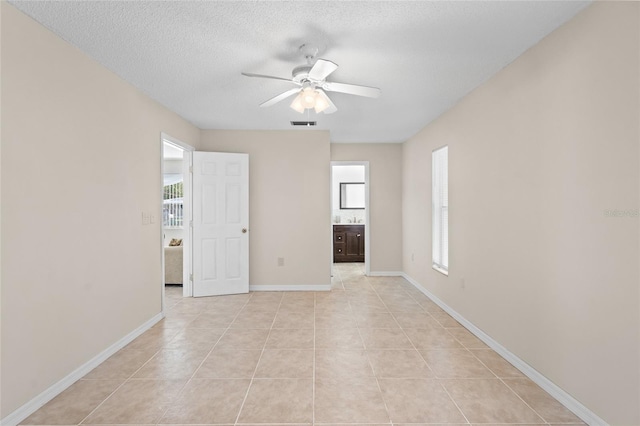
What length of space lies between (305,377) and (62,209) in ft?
7.04

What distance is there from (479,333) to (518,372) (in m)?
0.66

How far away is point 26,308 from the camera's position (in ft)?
6.46

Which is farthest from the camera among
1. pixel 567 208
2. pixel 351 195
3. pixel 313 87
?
pixel 351 195

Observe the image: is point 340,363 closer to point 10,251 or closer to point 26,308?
point 26,308

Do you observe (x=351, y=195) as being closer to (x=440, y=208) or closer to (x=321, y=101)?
(x=440, y=208)

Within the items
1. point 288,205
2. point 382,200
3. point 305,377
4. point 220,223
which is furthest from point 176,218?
point 305,377

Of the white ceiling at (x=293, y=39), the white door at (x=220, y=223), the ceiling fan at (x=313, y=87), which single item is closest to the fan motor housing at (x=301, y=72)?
the ceiling fan at (x=313, y=87)

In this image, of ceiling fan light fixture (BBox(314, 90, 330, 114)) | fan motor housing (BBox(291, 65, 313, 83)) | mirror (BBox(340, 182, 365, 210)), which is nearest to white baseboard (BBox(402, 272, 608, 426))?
ceiling fan light fixture (BBox(314, 90, 330, 114))

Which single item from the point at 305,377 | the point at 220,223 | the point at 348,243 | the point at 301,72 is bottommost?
the point at 305,377

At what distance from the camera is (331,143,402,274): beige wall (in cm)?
598

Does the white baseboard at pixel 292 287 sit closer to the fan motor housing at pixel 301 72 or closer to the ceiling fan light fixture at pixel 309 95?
the ceiling fan light fixture at pixel 309 95

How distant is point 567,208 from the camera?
2014mm

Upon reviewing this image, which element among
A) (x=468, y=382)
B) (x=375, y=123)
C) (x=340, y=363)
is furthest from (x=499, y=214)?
(x=375, y=123)

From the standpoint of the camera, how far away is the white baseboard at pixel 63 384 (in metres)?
1.88
